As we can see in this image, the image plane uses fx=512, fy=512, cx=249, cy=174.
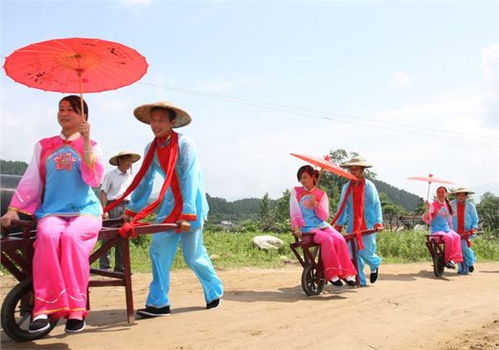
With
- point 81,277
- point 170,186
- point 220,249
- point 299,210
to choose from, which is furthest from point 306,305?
point 220,249

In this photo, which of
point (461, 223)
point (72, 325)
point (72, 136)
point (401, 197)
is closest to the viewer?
Result: point (72, 325)

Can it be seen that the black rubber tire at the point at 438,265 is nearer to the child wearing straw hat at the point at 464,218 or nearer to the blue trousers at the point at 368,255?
the child wearing straw hat at the point at 464,218

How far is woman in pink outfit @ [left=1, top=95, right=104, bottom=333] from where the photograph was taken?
3.77 m

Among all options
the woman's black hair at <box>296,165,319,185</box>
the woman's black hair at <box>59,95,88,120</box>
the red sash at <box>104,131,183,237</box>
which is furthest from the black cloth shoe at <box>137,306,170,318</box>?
the woman's black hair at <box>296,165,319,185</box>

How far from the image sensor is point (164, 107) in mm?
5309

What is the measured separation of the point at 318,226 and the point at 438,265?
3.88 m

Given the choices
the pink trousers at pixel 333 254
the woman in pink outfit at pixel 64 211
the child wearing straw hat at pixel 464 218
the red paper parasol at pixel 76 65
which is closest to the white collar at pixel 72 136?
the woman in pink outfit at pixel 64 211

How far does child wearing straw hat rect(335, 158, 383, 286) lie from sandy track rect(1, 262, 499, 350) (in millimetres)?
444

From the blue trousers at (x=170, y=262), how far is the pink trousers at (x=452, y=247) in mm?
6025

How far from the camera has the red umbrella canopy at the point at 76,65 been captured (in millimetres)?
4207

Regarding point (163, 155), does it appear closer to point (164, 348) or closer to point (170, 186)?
point (170, 186)

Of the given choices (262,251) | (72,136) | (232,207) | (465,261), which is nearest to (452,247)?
(465,261)

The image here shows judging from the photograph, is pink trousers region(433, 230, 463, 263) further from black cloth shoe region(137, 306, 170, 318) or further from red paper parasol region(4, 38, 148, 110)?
red paper parasol region(4, 38, 148, 110)

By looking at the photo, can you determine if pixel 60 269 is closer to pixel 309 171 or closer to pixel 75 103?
pixel 75 103
